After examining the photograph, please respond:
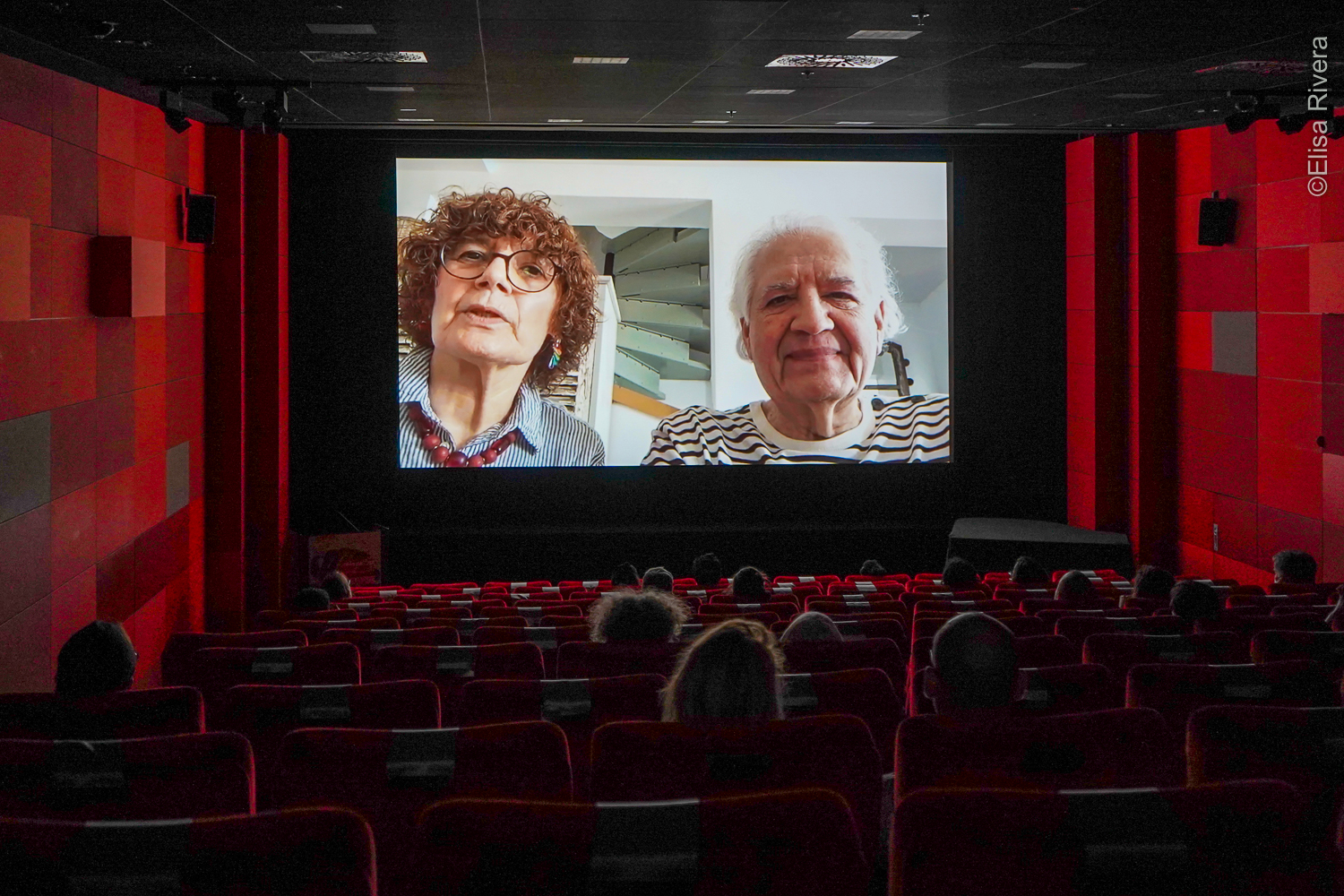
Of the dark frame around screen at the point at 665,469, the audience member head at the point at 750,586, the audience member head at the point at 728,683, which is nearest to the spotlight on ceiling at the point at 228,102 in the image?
the dark frame around screen at the point at 665,469

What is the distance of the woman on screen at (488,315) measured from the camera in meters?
11.1

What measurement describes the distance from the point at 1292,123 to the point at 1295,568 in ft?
11.1

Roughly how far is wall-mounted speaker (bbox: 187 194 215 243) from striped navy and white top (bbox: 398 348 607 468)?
104 inches

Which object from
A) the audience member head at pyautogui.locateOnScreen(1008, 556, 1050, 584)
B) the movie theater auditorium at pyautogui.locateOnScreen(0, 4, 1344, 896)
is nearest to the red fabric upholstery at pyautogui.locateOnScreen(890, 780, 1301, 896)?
the movie theater auditorium at pyautogui.locateOnScreen(0, 4, 1344, 896)

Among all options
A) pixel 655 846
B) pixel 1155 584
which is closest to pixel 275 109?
pixel 1155 584

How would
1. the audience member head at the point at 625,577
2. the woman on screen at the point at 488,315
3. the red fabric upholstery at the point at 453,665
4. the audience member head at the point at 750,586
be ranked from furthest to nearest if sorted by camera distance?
the woman on screen at the point at 488,315 < the audience member head at the point at 625,577 < the audience member head at the point at 750,586 < the red fabric upholstery at the point at 453,665

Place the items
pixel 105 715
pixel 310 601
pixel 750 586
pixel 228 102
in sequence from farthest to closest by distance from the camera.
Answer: pixel 228 102 < pixel 310 601 < pixel 750 586 < pixel 105 715

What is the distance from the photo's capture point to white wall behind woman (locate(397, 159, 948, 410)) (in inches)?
441

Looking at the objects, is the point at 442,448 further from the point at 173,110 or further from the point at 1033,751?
the point at 1033,751

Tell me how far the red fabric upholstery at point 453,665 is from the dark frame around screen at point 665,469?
762 cm

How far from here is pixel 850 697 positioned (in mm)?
2961

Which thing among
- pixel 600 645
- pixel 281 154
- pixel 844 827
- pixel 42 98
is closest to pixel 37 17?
pixel 42 98

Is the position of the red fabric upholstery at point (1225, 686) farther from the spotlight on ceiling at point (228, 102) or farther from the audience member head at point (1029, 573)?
the spotlight on ceiling at point (228, 102)

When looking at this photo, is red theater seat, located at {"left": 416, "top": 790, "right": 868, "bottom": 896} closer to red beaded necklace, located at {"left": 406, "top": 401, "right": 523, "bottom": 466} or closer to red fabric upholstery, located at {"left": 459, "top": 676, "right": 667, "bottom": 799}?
red fabric upholstery, located at {"left": 459, "top": 676, "right": 667, "bottom": 799}
